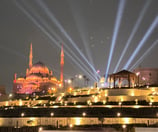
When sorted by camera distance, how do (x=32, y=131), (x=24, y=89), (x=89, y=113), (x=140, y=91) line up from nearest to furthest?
(x=32, y=131) → (x=89, y=113) → (x=140, y=91) → (x=24, y=89)

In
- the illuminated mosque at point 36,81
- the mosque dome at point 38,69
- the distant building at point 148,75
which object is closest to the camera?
the distant building at point 148,75

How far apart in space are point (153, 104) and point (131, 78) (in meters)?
19.1

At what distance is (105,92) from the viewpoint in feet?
143

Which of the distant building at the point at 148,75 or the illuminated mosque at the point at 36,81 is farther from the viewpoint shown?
the illuminated mosque at the point at 36,81

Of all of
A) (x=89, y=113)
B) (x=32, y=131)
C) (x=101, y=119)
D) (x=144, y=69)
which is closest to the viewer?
(x=32, y=131)

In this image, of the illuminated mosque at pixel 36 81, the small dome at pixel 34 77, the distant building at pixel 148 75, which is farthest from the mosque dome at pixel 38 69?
the distant building at pixel 148 75

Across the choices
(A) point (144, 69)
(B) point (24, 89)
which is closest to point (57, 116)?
(A) point (144, 69)

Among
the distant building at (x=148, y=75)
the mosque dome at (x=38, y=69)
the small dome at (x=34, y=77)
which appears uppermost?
the mosque dome at (x=38, y=69)

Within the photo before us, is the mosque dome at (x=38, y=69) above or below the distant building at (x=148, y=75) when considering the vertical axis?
above

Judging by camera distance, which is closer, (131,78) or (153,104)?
(153,104)

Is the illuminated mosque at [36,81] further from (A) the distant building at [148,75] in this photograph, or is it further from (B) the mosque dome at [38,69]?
(A) the distant building at [148,75]

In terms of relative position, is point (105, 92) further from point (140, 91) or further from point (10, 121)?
point (10, 121)

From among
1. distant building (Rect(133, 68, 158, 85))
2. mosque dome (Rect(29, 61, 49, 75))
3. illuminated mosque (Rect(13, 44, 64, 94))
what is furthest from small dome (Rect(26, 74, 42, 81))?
distant building (Rect(133, 68, 158, 85))

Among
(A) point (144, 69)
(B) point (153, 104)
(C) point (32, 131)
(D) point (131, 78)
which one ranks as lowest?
(C) point (32, 131)
